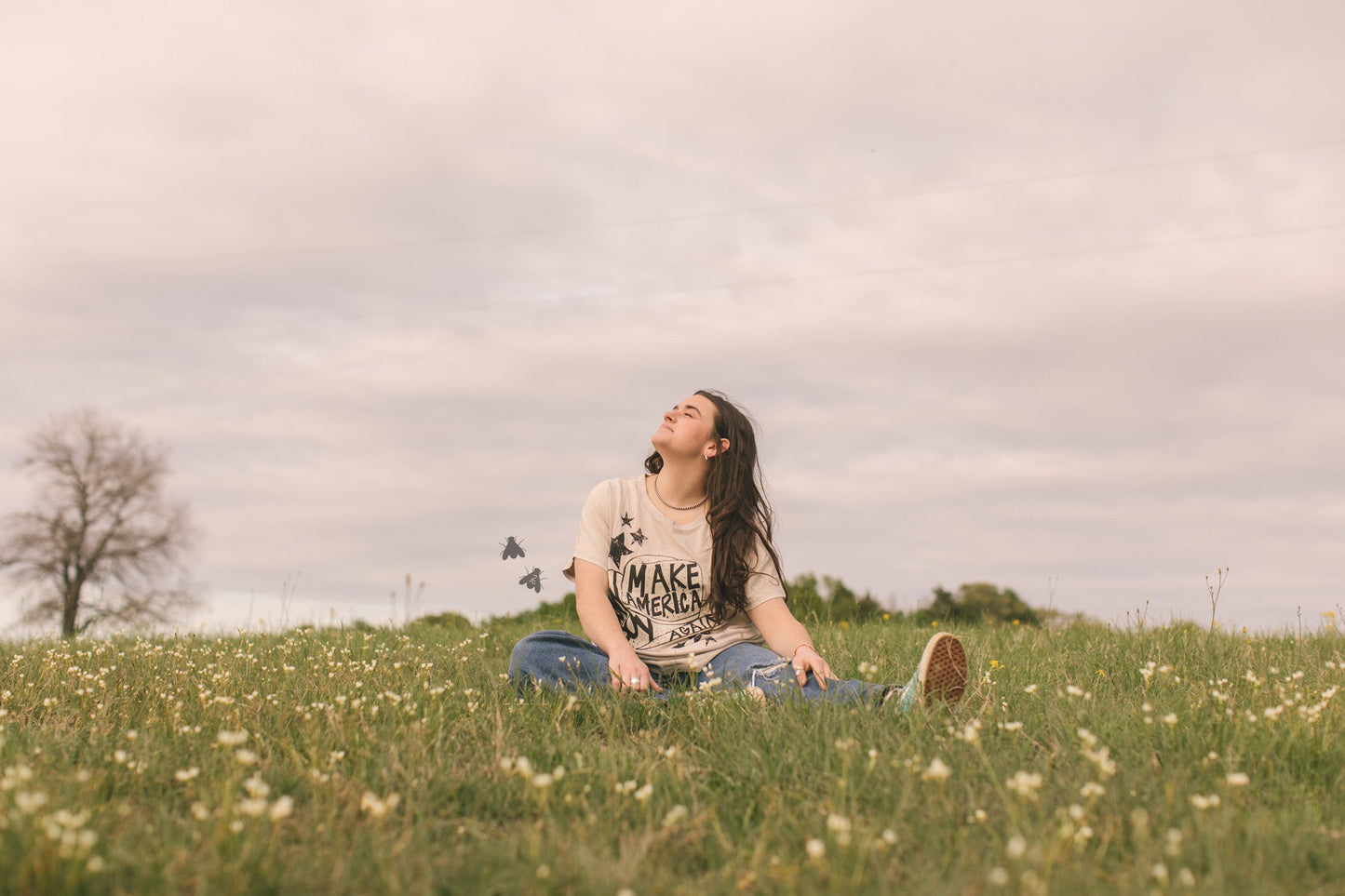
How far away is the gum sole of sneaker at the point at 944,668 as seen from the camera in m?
4.89

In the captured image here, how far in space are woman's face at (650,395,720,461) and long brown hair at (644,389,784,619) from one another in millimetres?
72

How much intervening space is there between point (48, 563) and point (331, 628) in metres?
25.8

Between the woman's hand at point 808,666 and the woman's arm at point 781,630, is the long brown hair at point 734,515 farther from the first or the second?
the woman's hand at point 808,666

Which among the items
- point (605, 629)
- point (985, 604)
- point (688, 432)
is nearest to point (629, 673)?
point (605, 629)

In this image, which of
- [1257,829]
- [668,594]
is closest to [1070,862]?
[1257,829]

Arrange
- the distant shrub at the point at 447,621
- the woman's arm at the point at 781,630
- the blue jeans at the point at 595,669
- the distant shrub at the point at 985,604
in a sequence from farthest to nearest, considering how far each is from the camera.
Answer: the distant shrub at the point at 985,604, the distant shrub at the point at 447,621, the woman's arm at the point at 781,630, the blue jeans at the point at 595,669

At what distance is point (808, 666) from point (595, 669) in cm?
124

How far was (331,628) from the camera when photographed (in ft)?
30.4

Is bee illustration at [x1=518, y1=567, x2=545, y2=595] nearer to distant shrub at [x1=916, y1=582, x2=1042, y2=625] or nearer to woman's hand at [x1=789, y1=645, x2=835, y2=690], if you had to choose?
woman's hand at [x1=789, y1=645, x2=835, y2=690]

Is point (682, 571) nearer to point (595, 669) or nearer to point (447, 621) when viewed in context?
point (595, 669)

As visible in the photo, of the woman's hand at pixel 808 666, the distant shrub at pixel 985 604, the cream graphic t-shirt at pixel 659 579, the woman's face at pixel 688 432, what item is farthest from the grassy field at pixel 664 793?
the distant shrub at pixel 985 604

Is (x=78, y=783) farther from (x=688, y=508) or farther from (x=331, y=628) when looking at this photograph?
(x=331, y=628)

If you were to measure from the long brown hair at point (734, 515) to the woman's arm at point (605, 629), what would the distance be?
0.68 metres

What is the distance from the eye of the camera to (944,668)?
4980mm
